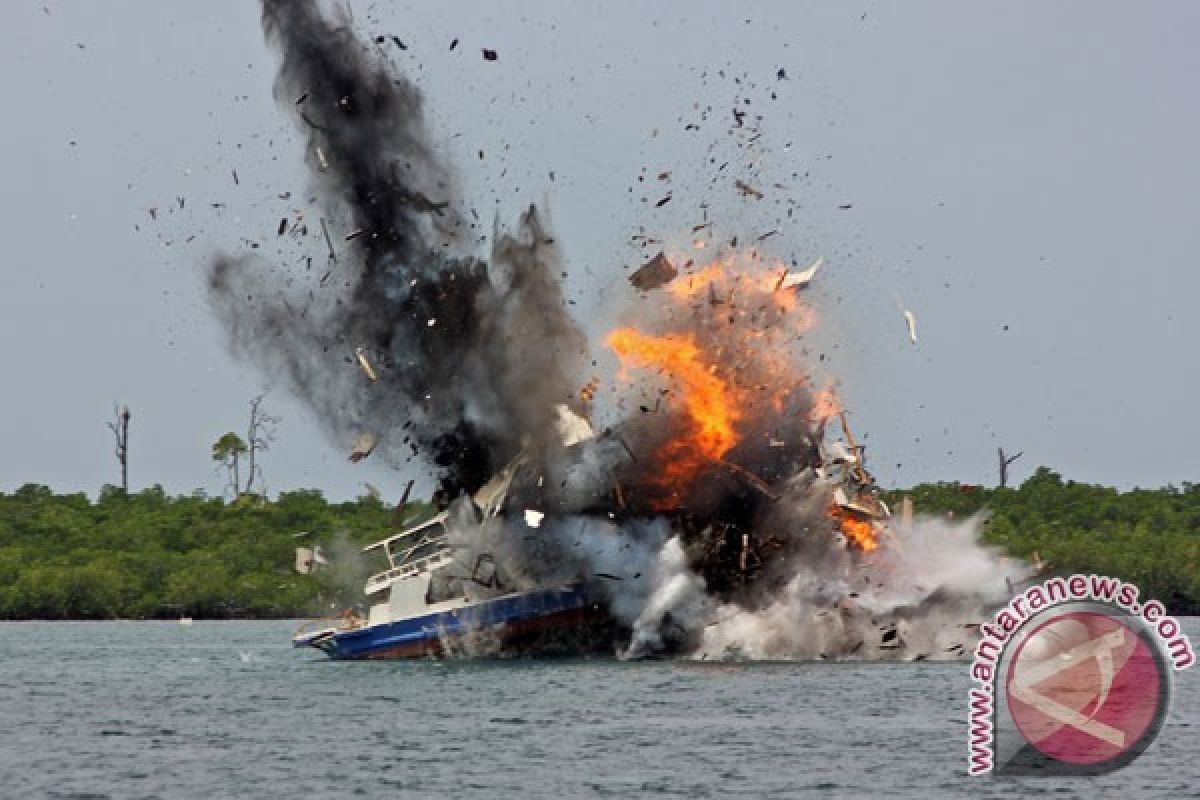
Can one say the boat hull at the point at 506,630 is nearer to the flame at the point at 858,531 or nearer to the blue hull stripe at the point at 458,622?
the blue hull stripe at the point at 458,622

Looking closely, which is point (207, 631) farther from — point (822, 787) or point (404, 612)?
point (822, 787)

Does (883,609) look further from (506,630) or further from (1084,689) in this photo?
(506,630)

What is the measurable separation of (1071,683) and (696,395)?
20264 mm

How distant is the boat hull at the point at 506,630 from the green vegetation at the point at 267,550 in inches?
2346

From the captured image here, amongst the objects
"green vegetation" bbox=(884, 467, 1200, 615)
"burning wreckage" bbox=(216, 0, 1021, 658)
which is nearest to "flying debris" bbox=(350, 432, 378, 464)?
"burning wreckage" bbox=(216, 0, 1021, 658)

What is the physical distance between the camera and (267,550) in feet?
620

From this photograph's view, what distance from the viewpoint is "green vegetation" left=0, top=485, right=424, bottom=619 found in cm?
17500

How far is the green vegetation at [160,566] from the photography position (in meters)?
175

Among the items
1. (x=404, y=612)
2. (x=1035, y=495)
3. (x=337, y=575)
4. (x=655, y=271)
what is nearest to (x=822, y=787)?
(x=655, y=271)

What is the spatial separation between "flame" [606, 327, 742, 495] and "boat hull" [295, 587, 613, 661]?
8.68 meters

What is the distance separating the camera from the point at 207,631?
161875 mm

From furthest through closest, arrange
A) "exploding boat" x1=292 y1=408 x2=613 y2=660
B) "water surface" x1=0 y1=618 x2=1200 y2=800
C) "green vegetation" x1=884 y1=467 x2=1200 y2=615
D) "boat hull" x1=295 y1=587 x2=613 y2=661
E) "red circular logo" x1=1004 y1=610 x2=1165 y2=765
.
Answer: "green vegetation" x1=884 y1=467 x2=1200 y2=615
"boat hull" x1=295 y1=587 x2=613 y2=661
"exploding boat" x1=292 y1=408 x2=613 y2=660
"red circular logo" x1=1004 y1=610 x2=1165 y2=765
"water surface" x1=0 y1=618 x2=1200 y2=800

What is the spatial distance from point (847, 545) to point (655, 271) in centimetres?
1383

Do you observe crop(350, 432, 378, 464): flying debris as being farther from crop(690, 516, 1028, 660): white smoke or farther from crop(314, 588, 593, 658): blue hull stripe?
crop(690, 516, 1028, 660): white smoke
